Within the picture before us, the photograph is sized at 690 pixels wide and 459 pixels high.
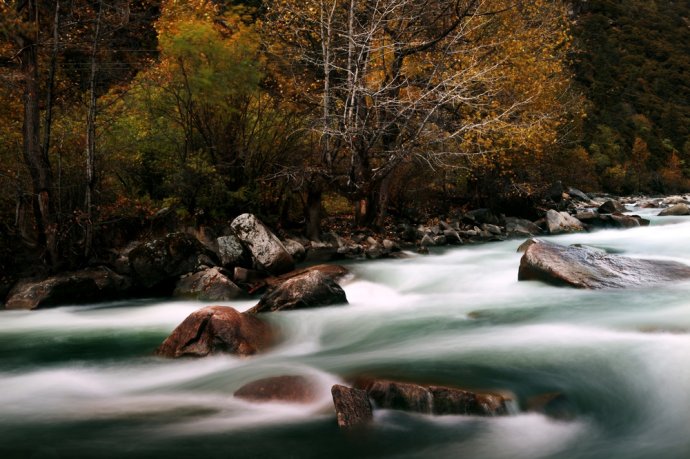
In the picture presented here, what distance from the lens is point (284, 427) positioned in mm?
4754

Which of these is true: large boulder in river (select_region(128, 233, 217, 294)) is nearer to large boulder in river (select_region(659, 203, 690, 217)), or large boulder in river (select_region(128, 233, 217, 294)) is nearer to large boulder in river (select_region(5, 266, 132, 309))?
large boulder in river (select_region(5, 266, 132, 309))

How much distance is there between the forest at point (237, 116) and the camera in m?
9.98

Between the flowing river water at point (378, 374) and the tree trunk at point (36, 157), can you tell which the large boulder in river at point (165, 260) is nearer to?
the flowing river water at point (378, 374)

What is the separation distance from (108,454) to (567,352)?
4.77 m

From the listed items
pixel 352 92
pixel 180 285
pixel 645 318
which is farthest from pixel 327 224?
pixel 645 318

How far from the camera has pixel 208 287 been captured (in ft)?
32.9

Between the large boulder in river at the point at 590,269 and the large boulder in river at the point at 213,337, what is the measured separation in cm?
526

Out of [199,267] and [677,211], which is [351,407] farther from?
[677,211]

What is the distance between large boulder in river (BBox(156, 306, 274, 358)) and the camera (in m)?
6.57

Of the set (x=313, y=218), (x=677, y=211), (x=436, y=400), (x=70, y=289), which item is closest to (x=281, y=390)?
(x=436, y=400)

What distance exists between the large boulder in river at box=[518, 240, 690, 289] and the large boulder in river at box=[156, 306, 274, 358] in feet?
17.2

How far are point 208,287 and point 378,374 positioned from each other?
5301 millimetres

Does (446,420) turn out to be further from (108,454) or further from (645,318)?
Result: (645,318)

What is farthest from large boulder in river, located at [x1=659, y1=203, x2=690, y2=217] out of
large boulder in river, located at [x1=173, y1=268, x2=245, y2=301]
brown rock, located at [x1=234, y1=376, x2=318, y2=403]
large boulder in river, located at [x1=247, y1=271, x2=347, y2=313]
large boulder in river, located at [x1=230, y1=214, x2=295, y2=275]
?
brown rock, located at [x1=234, y1=376, x2=318, y2=403]
